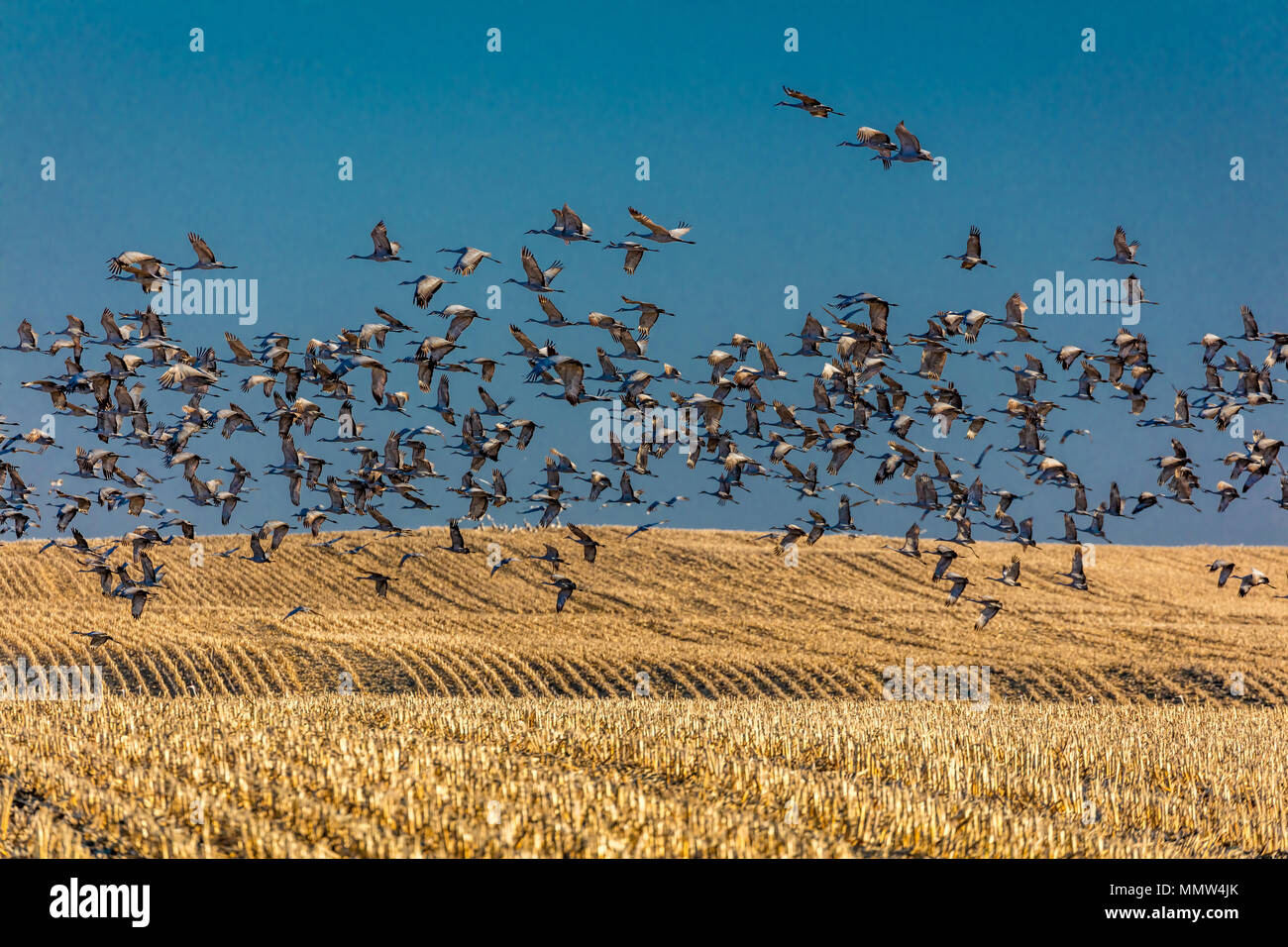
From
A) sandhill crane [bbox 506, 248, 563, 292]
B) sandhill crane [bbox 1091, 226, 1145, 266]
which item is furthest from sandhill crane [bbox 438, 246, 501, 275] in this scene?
sandhill crane [bbox 1091, 226, 1145, 266]

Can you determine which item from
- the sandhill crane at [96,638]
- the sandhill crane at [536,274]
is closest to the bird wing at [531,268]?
the sandhill crane at [536,274]

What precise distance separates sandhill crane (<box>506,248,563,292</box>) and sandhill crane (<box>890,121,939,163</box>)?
5.84 metres

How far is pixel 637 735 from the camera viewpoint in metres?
15.5

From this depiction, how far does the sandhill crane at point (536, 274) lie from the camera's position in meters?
19.9

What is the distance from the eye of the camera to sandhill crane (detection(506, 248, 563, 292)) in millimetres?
19922

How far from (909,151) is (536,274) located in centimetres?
642

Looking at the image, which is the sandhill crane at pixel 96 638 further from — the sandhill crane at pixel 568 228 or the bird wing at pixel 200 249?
the sandhill crane at pixel 568 228

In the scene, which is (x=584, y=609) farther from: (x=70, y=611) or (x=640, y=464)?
(x=640, y=464)

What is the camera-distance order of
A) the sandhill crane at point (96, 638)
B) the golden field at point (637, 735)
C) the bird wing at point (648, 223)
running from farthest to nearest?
the sandhill crane at point (96, 638) < the bird wing at point (648, 223) < the golden field at point (637, 735)

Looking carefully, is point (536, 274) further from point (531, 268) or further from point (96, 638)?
point (96, 638)

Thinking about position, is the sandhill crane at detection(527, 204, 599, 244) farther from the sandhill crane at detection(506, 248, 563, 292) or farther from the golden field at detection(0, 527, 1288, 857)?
the golden field at detection(0, 527, 1288, 857)

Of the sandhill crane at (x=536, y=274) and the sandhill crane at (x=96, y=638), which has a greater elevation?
the sandhill crane at (x=536, y=274)

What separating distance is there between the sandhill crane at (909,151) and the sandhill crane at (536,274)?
19.1ft
